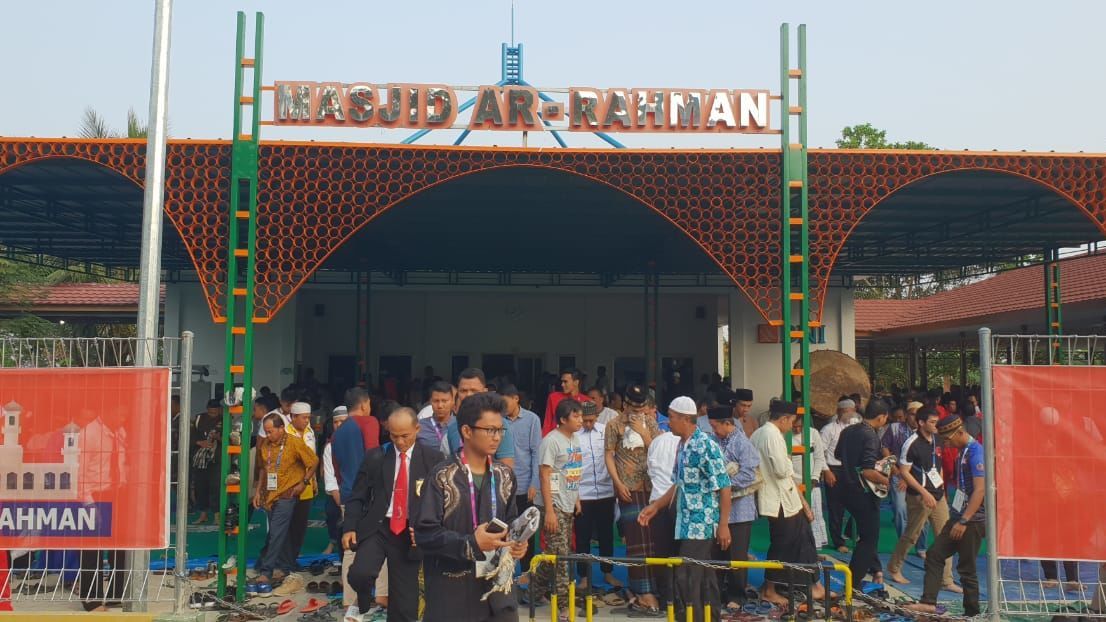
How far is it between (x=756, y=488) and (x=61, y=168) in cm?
767

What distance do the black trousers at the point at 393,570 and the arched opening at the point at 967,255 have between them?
641cm

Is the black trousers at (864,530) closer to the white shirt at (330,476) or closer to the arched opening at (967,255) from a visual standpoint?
the arched opening at (967,255)

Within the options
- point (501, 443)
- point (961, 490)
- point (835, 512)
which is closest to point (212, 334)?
point (835, 512)

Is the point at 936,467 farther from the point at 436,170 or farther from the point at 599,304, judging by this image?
the point at 599,304

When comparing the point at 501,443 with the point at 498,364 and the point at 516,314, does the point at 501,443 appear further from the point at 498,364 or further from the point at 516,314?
the point at 498,364

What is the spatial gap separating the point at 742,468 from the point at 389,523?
283 centimetres

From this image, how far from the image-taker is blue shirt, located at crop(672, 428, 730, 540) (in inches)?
229

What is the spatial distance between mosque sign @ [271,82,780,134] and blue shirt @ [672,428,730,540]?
12.1ft

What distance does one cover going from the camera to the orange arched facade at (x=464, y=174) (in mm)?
8031

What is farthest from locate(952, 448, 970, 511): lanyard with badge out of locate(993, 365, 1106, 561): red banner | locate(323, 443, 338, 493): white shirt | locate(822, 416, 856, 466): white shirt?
locate(323, 443, 338, 493): white shirt

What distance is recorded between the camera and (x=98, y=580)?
20.7 ft

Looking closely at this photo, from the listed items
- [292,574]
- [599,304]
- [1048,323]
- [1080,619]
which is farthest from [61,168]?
[1048,323]

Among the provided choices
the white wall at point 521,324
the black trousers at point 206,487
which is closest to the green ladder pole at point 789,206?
the black trousers at point 206,487

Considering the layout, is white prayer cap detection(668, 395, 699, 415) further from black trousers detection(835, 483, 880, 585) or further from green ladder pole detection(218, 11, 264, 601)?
green ladder pole detection(218, 11, 264, 601)
